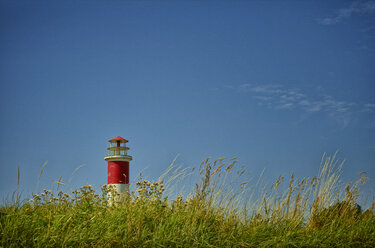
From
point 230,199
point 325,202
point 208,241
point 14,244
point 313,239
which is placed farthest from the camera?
point 325,202

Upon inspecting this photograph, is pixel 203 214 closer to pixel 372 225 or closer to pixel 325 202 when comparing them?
pixel 325 202

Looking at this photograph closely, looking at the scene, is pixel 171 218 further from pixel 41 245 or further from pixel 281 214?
pixel 281 214

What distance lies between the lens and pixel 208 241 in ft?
14.1

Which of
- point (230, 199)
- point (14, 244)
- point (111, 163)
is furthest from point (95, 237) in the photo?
point (111, 163)

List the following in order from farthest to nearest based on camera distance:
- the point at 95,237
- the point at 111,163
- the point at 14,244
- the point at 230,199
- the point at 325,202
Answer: the point at 111,163 → the point at 325,202 → the point at 230,199 → the point at 95,237 → the point at 14,244

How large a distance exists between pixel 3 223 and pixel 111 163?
1257cm

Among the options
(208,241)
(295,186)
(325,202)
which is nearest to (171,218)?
(208,241)

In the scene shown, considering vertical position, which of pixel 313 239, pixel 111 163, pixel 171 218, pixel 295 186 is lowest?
pixel 313 239

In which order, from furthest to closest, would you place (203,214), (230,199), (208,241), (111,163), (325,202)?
(111,163), (325,202), (230,199), (203,214), (208,241)

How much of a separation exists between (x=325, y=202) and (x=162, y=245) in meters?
3.38

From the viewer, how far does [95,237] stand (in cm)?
396

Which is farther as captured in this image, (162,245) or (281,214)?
(281,214)

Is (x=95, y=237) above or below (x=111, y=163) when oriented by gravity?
below

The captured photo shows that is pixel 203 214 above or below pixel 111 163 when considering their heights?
below
